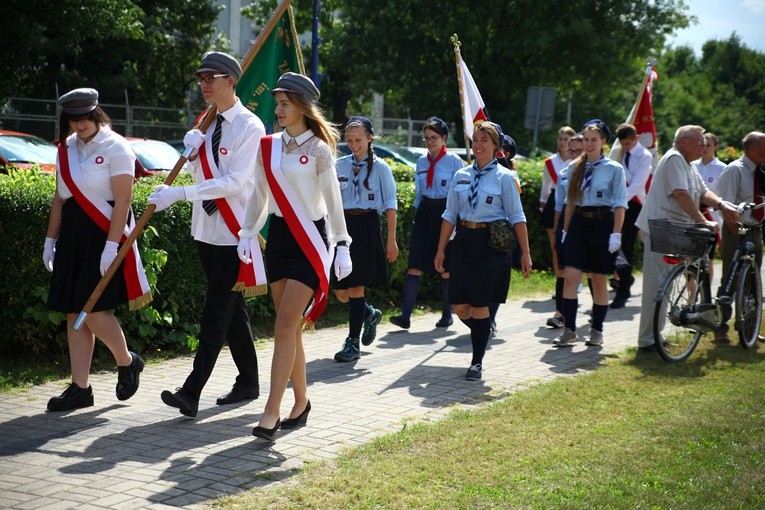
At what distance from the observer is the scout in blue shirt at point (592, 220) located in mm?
9438

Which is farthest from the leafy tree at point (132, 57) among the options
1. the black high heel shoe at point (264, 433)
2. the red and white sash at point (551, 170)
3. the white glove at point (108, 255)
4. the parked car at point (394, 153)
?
the black high heel shoe at point (264, 433)

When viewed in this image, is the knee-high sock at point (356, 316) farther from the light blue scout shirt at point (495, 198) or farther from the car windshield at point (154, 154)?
the car windshield at point (154, 154)

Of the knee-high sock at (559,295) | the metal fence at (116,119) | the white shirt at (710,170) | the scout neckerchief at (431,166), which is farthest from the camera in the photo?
the metal fence at (116,119)

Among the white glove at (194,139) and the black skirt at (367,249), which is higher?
the white glove at (194,139)

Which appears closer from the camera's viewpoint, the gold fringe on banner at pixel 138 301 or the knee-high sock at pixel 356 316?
the gold fringe on banner at pixel 138 301

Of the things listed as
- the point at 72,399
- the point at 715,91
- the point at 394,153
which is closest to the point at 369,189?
the point at 72,399

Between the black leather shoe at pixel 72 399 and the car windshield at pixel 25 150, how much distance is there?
10.5 metres

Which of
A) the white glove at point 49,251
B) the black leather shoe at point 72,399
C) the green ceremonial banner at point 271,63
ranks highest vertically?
the green ceremonial banner at point 271,63

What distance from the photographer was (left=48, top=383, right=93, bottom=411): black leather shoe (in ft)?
21.2

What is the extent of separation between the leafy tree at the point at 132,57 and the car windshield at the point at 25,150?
13.5 feet

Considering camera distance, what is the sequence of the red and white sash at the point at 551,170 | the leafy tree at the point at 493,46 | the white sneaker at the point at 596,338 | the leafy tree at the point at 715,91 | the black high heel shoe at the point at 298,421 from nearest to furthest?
the black high heel shoe at the point at 298,421, the white sneaker at the point at 596,338, the red and white sash at the point at 551,170, the leafy tree at the point at 493,46, the leafy tree at the point at 715,91

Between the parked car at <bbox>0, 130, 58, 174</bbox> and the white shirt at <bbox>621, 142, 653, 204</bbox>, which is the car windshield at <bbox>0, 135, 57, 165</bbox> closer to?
the parked car at <bbox>0, 130, 58, 174</bbox>

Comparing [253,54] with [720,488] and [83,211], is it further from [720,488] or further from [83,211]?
[720,488]

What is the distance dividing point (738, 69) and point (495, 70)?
164ft
